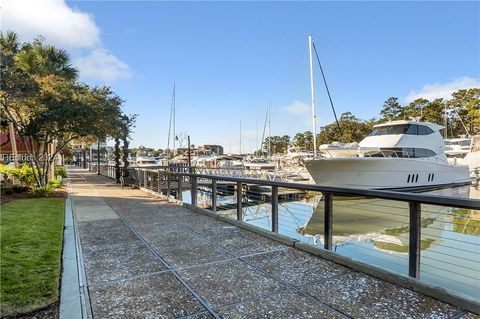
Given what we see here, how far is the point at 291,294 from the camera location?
319cm

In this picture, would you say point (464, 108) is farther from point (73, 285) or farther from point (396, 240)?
point (73, 285)

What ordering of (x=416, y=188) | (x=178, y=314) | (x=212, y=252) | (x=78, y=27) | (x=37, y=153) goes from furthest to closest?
1. (x=416, y=188)
2. (x=37, y=153)
3. (x=78, y=27)
4. (x=212, y=252)
5. (x=178, y=314)

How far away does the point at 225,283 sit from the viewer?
138 inches

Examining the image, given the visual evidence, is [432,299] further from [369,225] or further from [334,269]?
[369,225]

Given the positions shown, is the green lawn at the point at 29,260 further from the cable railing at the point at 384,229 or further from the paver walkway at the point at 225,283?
the cable railing at the point at 384,229

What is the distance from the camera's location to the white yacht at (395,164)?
1688 cm

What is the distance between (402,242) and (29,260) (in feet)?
27.0

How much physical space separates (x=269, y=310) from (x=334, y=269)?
132cm

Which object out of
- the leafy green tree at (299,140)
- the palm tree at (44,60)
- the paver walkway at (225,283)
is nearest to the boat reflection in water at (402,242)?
the paver walkway at (225,283)

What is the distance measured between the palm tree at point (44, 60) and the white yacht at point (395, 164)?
16.0 m

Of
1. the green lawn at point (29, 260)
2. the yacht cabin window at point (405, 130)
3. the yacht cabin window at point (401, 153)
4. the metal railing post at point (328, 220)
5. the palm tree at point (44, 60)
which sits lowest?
the green lawn at point (29, 260)

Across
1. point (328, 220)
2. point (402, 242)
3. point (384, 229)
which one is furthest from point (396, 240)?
point (328, 220)

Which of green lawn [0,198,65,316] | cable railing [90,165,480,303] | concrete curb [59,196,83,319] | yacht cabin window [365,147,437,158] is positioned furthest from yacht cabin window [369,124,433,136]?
concrete curb [59,196,83,319]

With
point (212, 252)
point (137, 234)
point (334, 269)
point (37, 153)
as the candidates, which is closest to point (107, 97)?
point (37, 153)
